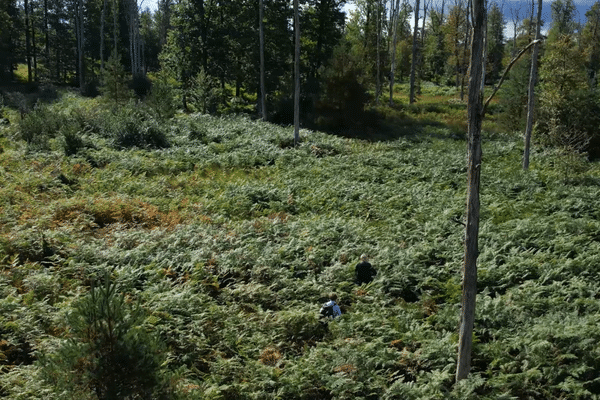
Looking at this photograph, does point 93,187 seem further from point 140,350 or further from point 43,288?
point 140,350

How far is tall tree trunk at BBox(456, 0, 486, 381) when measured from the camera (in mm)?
5398

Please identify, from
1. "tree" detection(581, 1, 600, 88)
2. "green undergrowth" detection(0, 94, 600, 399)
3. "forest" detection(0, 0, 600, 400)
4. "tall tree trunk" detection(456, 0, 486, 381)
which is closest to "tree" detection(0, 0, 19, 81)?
"forest" detection(0, 0, 600, 400)

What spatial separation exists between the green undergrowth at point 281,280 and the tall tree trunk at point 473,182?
30 centimetres

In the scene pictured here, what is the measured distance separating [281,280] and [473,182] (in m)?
6.05

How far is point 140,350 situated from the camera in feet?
16.7

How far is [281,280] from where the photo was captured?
424 inches

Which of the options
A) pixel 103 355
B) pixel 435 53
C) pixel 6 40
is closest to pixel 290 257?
pixel 103 355

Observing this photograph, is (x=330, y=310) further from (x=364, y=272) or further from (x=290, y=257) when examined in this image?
(x=290, y=257)

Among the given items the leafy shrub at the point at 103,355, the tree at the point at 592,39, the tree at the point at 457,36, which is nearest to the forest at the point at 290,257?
the leafy shrub at the point at 103,355

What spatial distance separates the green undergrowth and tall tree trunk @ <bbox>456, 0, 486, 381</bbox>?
298mm

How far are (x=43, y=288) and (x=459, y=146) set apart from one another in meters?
26.3

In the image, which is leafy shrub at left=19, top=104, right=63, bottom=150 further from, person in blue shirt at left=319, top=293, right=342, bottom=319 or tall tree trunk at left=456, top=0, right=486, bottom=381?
tall tree trunk at left=456, top=0, right=486, bottom=381

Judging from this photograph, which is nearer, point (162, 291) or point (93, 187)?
point (162, 291)

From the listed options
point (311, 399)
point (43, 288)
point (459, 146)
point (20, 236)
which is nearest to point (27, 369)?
point (43, 288)
